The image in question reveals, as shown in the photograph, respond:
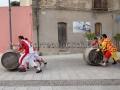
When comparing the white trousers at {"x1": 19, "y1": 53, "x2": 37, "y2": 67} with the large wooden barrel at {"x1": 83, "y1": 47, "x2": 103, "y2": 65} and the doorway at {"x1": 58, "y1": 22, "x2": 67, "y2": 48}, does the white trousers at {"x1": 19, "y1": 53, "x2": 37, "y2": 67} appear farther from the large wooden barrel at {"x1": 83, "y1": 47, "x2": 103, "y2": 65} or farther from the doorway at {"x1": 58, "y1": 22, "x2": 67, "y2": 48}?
the doorway at {"x1": 58, "y1": 22, "x2": 67, "y2": 48}

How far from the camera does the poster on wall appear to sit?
19.0 m

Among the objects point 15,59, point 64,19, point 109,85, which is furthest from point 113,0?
point 109,85

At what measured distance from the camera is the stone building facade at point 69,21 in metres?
18.0

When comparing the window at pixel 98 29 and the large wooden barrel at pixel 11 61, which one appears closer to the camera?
the large wooden barrel at pixel 11 61

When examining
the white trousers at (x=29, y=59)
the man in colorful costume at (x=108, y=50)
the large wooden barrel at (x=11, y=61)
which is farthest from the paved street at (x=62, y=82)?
the man in colorful costume at (x=108, y=50)

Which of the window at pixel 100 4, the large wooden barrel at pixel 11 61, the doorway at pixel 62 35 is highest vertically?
the window at pixel 100 4

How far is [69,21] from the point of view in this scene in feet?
61.7

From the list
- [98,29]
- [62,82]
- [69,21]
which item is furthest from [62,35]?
[62,82]

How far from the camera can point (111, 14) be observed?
20031mm

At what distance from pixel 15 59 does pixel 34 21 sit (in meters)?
8.04

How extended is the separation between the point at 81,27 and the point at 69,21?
1177 mm

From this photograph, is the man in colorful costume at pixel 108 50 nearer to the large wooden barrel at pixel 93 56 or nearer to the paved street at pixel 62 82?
the large wooden barrel at pixel 93 56

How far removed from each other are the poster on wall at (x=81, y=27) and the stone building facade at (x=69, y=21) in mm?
176

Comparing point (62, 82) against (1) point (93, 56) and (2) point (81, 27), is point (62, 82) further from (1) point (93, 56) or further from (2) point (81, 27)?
(2) point (81, 27)
